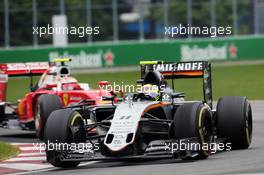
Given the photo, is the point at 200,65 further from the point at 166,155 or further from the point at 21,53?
the point at 21,53

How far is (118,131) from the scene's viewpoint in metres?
13.9

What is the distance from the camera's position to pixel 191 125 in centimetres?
1399

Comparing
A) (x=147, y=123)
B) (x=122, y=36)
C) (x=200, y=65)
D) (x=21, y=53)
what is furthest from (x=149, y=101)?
(x=122, y=36)

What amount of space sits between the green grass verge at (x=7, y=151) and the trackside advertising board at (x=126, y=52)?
29241 mm

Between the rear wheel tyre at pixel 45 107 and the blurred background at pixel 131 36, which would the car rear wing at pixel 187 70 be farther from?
the blurred background at pixel 131 36

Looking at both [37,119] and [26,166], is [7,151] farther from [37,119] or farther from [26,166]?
[26,166]

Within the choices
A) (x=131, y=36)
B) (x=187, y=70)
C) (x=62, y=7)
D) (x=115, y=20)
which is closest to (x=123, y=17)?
(x=115, y=20)

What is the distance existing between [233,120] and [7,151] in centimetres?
452

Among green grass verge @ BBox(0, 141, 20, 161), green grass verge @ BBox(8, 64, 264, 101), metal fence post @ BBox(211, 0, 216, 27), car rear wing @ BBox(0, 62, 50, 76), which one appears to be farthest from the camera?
metal fence post @ BBox(211, 0, 216, 27)

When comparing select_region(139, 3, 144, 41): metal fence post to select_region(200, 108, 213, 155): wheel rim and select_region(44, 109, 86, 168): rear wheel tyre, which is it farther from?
select_region(44, 109, 86, 168): rear wheel tyre

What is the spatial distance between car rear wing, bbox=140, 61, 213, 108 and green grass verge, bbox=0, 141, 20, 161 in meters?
2.73

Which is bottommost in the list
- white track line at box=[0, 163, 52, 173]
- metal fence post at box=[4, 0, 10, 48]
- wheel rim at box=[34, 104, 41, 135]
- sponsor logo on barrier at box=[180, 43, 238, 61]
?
white track line at box=[0, 163, 52, 173]

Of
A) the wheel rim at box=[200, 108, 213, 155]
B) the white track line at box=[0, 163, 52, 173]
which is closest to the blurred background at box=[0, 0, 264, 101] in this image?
the white track line at box=[0, 163, 52, 173]

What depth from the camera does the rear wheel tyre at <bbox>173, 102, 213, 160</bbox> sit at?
1400 cm
